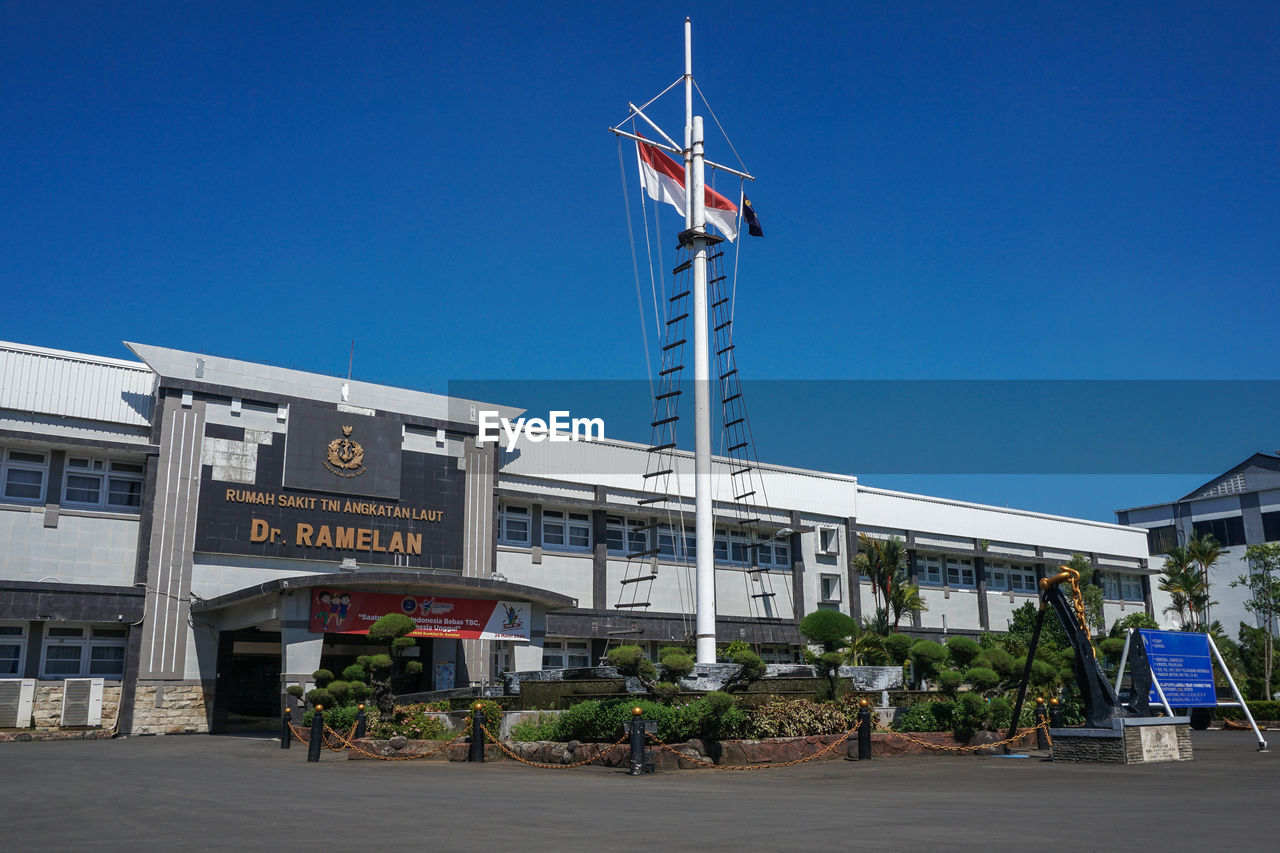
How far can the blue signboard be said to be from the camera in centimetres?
2098

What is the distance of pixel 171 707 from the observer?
107ft

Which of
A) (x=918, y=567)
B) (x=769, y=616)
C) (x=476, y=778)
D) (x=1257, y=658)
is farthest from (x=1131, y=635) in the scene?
(x=1257, y=658)

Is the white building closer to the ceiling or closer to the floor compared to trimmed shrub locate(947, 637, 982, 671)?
closer to the ceiling

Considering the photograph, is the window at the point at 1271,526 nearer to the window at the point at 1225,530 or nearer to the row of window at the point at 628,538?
the window at the point at 1225,530

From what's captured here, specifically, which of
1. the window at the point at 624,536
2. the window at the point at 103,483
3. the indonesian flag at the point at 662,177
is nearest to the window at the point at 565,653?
the window at the point at 624,536

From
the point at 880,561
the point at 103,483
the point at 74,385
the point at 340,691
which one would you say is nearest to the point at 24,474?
the point at 103,483

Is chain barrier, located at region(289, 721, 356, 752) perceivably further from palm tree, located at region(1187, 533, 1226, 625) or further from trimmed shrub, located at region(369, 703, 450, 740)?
palm tree, located at region(1187, 533, 1226, 625)

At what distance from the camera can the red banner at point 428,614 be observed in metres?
31.6

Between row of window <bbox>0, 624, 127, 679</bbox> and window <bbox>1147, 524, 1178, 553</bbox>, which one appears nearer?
row of window <bbox>0, 624, 127, 679</bbox>

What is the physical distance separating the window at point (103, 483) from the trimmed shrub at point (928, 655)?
25.6 metres

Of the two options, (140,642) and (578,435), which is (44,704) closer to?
(140,642)

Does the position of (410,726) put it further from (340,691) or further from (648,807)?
(648,807)

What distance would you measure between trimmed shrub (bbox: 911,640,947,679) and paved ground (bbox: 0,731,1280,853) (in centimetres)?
442

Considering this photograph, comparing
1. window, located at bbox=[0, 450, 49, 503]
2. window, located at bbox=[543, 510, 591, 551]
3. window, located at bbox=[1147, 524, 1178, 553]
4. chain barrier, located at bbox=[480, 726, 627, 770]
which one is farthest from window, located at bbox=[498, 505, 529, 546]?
window, located at bbox=[1147, 524, 1178, 553]
